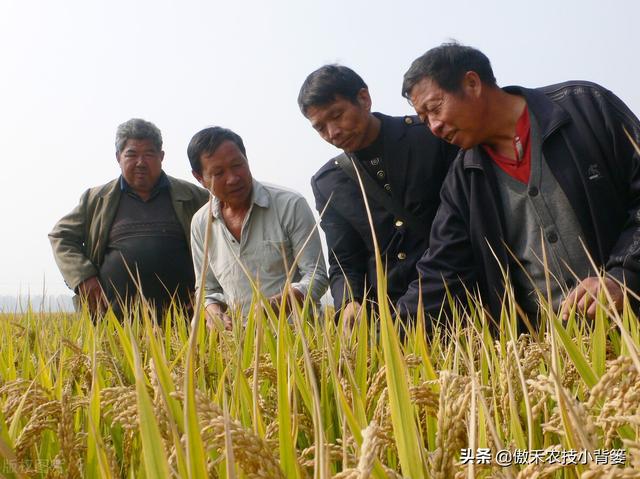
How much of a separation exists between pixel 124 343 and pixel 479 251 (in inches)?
59.4

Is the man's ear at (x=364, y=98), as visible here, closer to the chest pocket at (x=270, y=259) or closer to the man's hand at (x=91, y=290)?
the chest pocket at (x=270, y=259)

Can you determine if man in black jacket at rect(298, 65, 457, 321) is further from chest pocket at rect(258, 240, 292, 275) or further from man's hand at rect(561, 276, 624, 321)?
man's hand at rect(561, 276, 624, 321)

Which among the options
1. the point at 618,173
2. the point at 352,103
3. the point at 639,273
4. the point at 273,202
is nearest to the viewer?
the point at 639,273

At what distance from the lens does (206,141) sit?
10.0ft

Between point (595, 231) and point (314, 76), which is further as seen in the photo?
point (314, 76)

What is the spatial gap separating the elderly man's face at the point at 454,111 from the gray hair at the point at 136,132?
2.22m

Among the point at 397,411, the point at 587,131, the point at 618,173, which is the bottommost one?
the point at 397,411

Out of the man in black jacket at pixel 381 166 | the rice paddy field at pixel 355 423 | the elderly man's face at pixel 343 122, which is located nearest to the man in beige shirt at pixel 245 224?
the man in black jacket at pixel 381 166

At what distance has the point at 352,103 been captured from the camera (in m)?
2.72

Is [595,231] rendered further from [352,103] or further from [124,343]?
[124,343]

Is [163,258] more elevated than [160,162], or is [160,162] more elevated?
[160,162]

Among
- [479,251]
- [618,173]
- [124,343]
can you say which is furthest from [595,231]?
[124,343]

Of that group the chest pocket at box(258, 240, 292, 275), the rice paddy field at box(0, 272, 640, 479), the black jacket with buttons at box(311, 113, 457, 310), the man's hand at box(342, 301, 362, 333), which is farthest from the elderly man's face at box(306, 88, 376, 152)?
the rice paddy field at box(0, 272, 640, 479)

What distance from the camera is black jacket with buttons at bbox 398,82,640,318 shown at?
2.06 meters
